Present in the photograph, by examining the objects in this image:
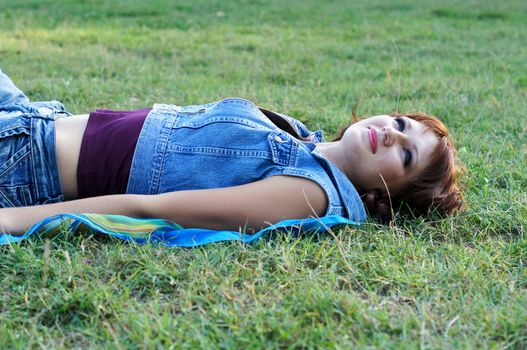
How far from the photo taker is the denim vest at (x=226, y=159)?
3.02 metres

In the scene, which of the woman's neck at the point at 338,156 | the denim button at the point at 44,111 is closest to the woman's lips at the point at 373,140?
the woman's neck at the point at 338,156

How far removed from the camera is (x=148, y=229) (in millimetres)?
2830

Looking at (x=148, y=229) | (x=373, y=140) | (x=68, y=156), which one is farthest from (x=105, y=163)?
(x=373, y=140)

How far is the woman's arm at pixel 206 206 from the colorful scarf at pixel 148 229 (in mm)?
44

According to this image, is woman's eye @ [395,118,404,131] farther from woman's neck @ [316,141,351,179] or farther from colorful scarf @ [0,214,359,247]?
colorful scarf @ [0,214,359,247]

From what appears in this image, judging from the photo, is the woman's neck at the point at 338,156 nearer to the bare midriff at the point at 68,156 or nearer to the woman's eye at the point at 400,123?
the woman's eye at the point at 400,123

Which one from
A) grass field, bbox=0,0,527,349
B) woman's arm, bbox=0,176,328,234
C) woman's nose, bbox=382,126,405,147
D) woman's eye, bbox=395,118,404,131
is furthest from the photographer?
woman's eye, bbox=395,118,404,131

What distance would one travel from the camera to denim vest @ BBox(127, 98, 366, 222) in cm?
302

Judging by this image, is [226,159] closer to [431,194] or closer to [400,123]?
[400,123]

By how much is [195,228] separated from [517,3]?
9.78 meters

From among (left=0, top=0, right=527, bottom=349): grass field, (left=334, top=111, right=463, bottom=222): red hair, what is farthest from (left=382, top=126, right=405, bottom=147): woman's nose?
(left=0, top=0, right=527, bottom=349): grass field

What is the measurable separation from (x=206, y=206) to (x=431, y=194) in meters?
1.09

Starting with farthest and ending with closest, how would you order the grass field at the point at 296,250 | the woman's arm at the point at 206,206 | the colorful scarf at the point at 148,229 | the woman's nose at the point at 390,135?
1. the woman's nose at the point at 390,135
2. the woman's arm at the point at 206,206
3. the colorful scarf at the point at 148,229
4. the grass field at the point at 296,250

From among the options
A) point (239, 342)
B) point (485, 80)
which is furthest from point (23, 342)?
point (485, 80)
